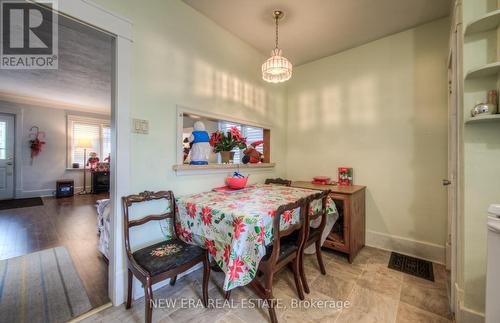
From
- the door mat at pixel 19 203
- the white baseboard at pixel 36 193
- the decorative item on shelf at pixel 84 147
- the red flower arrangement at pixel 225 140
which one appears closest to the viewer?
the red flower arrangement at pixel 225 140

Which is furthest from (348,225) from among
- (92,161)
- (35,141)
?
(35,141)

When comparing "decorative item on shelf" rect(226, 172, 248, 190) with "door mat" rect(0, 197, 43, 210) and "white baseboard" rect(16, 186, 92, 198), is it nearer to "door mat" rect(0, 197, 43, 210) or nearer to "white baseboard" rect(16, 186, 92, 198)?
"door mat" rect(0, 197, 43, 210)

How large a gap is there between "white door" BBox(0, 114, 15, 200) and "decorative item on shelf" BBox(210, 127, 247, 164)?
6227mm

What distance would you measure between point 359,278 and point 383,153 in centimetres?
156

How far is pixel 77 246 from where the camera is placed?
2594mm

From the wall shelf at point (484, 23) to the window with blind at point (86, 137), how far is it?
22.5 feet

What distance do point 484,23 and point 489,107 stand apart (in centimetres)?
51

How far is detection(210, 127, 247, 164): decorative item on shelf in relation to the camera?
2432 millimetres

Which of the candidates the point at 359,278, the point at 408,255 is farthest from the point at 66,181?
the point at 408,255

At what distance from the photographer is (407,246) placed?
243 cm

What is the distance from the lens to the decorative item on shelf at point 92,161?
6.11 metres

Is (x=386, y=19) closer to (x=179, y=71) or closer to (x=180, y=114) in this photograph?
(x=179, y=71)

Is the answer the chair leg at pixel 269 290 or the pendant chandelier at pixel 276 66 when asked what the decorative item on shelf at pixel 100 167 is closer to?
the pendant chandelier at pixel 276 66

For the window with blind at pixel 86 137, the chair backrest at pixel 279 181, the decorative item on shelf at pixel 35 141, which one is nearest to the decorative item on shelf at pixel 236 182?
the chair backrest at pixel 279 181
